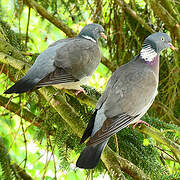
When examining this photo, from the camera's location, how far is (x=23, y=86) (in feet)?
6.35

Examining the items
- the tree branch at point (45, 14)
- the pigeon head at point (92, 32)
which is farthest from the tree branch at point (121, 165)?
the tree branch at point (45, 14)

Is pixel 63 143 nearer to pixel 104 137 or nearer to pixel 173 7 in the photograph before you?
pixel 104 137

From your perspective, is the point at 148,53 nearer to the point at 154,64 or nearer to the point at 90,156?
the point at 154,64

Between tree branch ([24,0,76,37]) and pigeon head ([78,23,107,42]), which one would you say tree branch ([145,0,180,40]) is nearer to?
pigeon head ([78,23,107,42])

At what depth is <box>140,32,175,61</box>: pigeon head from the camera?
7.92 feet

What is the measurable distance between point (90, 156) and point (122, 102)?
1.42 feet

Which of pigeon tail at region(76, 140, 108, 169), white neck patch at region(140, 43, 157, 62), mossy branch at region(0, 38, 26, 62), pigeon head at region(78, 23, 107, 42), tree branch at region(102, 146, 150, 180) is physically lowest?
tree branch at region(102, 146, 150, 180)

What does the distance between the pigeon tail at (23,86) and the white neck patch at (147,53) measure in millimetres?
795

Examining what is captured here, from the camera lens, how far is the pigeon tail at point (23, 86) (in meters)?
1.88

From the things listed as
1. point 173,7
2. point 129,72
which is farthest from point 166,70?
point 129,72

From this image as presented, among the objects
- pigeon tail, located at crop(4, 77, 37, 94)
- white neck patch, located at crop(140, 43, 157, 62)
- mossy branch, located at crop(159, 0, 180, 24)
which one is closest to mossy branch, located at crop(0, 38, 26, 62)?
pigeon tail, located at crop(4, 77, 37, 94)

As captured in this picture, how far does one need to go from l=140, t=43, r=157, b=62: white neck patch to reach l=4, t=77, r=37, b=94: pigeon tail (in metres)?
0.80

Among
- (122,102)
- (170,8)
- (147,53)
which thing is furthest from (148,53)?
(170,8)

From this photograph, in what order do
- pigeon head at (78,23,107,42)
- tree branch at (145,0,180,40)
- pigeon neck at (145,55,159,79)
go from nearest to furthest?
1. pigeon neck at (145,55,159,79)
2. tree branch at (145,0,180,40)
3. pigeon head at (78,23,107,42)
